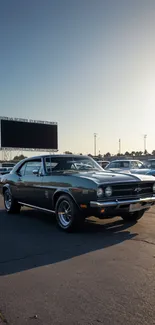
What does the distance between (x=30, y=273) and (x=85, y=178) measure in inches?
100

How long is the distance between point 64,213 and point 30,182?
181 centimetres

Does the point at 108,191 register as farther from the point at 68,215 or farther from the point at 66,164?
the point at 66,164

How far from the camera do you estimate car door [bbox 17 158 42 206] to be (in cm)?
807

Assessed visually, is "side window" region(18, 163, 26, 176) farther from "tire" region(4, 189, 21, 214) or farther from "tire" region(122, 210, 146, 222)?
"tire" region(122, 210, 146, 222)

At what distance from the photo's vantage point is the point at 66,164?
7926 millimetres

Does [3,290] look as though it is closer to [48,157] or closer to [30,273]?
[30,273]

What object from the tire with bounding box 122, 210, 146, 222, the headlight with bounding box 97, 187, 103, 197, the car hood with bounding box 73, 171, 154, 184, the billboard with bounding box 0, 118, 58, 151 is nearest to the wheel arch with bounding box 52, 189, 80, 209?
the car hood with bounding box 73, 171, 154, 184

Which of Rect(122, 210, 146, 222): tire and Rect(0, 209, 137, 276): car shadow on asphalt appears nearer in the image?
Rect(0, 209, 137, 276): car shadow on asphalt

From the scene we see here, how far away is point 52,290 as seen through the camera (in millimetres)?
3781

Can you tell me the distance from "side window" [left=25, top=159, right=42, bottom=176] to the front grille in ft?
7.94

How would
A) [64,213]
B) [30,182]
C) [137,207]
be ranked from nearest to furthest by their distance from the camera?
1. [137,207]
2. [64,213]
3. [30,182]

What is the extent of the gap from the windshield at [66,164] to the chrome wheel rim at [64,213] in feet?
3.43

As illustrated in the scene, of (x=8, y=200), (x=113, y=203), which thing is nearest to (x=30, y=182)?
(x=8, y=200)

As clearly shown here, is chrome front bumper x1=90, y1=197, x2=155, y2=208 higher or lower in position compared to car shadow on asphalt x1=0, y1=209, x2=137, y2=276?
higher
